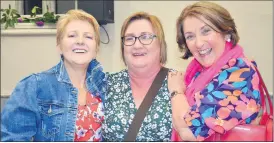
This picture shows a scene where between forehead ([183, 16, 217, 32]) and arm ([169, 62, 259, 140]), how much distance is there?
8.5 inches

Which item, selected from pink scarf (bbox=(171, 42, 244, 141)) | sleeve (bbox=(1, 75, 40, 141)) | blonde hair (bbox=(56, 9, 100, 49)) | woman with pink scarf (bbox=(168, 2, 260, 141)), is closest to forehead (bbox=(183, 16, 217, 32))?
woman with pink scarf (bbox=(168, 2, 260, 141))

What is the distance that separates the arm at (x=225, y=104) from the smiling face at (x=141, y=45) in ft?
1.27

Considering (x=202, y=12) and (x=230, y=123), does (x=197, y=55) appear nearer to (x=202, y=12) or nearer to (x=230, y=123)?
(x=202, y=12)

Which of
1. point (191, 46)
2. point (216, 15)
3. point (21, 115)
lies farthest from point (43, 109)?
point (216, 15)

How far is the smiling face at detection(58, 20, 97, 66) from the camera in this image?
1551 mm

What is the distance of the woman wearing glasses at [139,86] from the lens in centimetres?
156

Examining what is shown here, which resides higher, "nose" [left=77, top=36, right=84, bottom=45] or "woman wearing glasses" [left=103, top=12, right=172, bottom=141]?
"nose" [left=77, top=36, right=84, bottom=45]

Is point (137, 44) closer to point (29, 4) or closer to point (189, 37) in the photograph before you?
point (189, 37)

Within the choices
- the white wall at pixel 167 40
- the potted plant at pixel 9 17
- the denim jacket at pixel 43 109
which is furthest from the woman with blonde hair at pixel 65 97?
the potted plant at pixel 9 17

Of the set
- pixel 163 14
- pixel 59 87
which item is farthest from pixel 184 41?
pixel 163 14

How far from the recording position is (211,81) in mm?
1415

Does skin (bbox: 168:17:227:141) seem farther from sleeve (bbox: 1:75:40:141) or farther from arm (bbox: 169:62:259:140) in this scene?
sleeve (bbox: 1:75:40:141)

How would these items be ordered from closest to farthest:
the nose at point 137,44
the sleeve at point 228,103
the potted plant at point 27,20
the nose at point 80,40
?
the sleeve at point 228,103 → the nose at point 80,40 → the nose at point 137,44 → the potted plant at point 27,20

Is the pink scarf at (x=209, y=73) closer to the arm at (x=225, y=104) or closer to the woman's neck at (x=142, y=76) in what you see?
the arm at (x=225, y=104)
